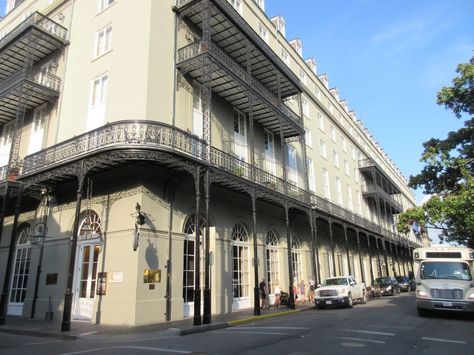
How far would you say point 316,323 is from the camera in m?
12.5

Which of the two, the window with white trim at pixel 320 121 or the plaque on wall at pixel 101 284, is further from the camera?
the window with white trim at pixel 320 121

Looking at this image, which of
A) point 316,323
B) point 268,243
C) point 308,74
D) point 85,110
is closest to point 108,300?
point 316,323

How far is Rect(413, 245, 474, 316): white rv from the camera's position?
44.1 ft

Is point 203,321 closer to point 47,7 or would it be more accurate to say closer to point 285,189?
point 285,189

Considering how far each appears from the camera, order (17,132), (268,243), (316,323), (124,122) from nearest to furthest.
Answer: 1. (316,323)
2. (124,122)
3. (17,132)
4. (268,243)

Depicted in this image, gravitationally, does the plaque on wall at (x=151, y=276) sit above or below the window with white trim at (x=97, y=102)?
below

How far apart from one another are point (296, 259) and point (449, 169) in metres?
11.0

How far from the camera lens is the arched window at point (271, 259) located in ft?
71.1

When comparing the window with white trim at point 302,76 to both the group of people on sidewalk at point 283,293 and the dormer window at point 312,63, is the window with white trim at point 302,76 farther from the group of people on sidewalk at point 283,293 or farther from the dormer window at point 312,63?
the group of people on sidewalk at point 283,293

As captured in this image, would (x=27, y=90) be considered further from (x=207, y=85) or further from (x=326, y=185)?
(x=326, y=185)

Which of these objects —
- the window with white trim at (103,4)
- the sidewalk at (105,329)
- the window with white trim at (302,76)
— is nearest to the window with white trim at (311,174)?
the window with white trim at (302,76)

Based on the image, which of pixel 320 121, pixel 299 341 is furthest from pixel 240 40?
pixel 320 121

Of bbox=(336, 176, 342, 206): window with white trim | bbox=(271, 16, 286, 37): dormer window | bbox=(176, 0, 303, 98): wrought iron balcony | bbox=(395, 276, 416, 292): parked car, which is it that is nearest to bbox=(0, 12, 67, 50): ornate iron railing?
bbox=(176, 0, 303, 98): wrought iron balcony

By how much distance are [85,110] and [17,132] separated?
11.6 feet
